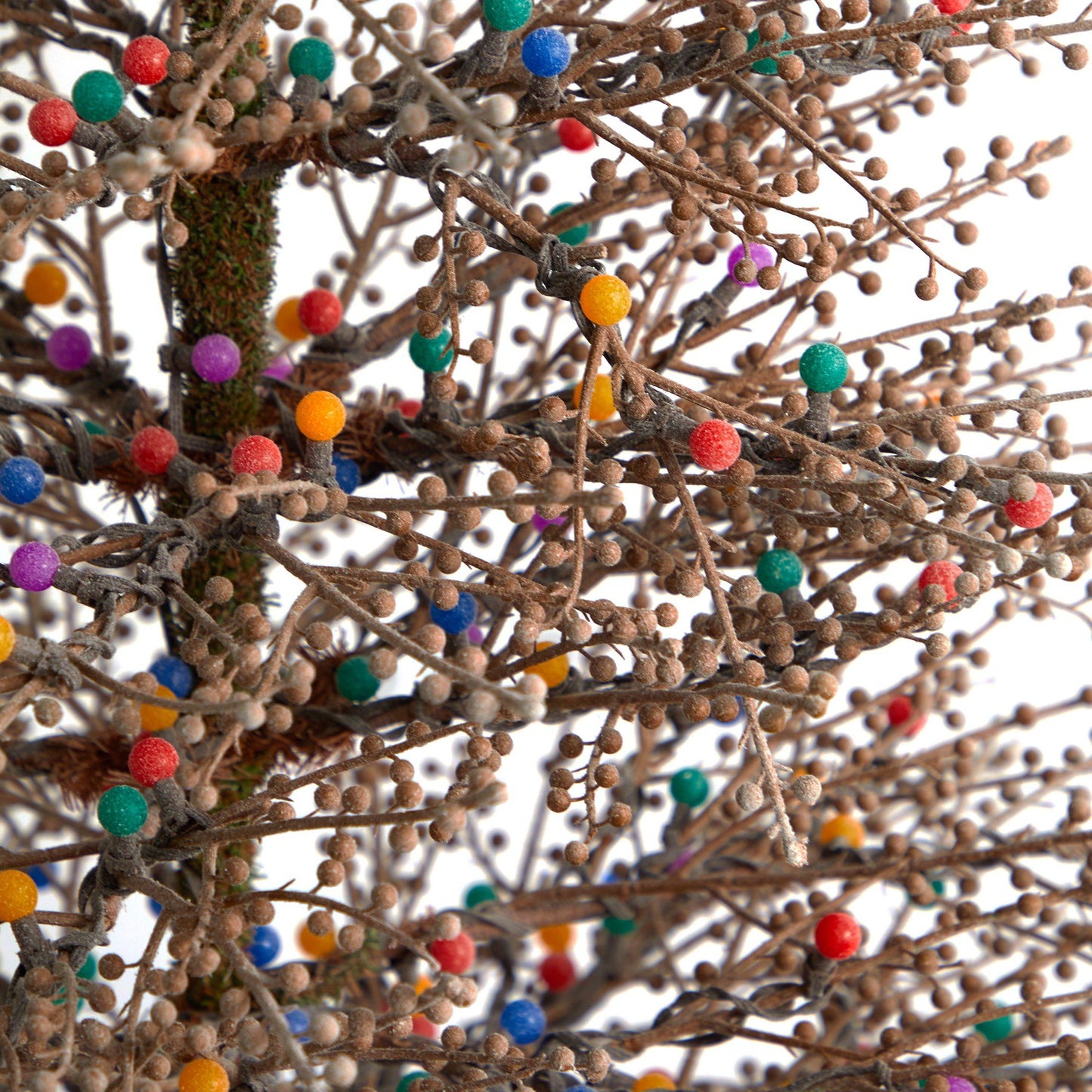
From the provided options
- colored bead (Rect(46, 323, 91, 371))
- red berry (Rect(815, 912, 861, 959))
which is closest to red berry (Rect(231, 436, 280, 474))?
colored bead (Rect(46, 323, 91, 371))

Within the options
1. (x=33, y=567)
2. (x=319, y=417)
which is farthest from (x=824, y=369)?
(x=33, y=567)

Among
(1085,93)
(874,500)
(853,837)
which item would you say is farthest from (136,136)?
(1085,93)

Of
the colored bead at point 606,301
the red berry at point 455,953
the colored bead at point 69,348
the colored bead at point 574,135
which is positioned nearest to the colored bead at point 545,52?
the colored bead at point 606,301

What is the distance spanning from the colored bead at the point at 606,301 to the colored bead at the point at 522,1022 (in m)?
0.44

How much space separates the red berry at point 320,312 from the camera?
2.11ft

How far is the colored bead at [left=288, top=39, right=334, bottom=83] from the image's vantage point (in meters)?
0.49

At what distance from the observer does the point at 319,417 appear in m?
0.46

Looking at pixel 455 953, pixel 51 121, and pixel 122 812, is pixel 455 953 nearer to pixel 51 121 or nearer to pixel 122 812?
pixel 122 812

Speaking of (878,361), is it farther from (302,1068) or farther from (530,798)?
(530,798)

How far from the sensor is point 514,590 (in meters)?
0.44

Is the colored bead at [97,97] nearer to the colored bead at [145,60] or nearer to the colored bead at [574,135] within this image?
the colored bead at [145,60]

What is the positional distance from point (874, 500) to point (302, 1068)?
0.84 feet

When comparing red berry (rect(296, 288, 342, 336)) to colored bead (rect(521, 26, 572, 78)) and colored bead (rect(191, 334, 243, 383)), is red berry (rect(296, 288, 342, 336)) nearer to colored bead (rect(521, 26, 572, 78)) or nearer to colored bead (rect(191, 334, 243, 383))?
colored bead (rect(191, 334, 243, 383))

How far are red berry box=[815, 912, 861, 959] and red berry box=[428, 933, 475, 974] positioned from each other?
0.17 meters
